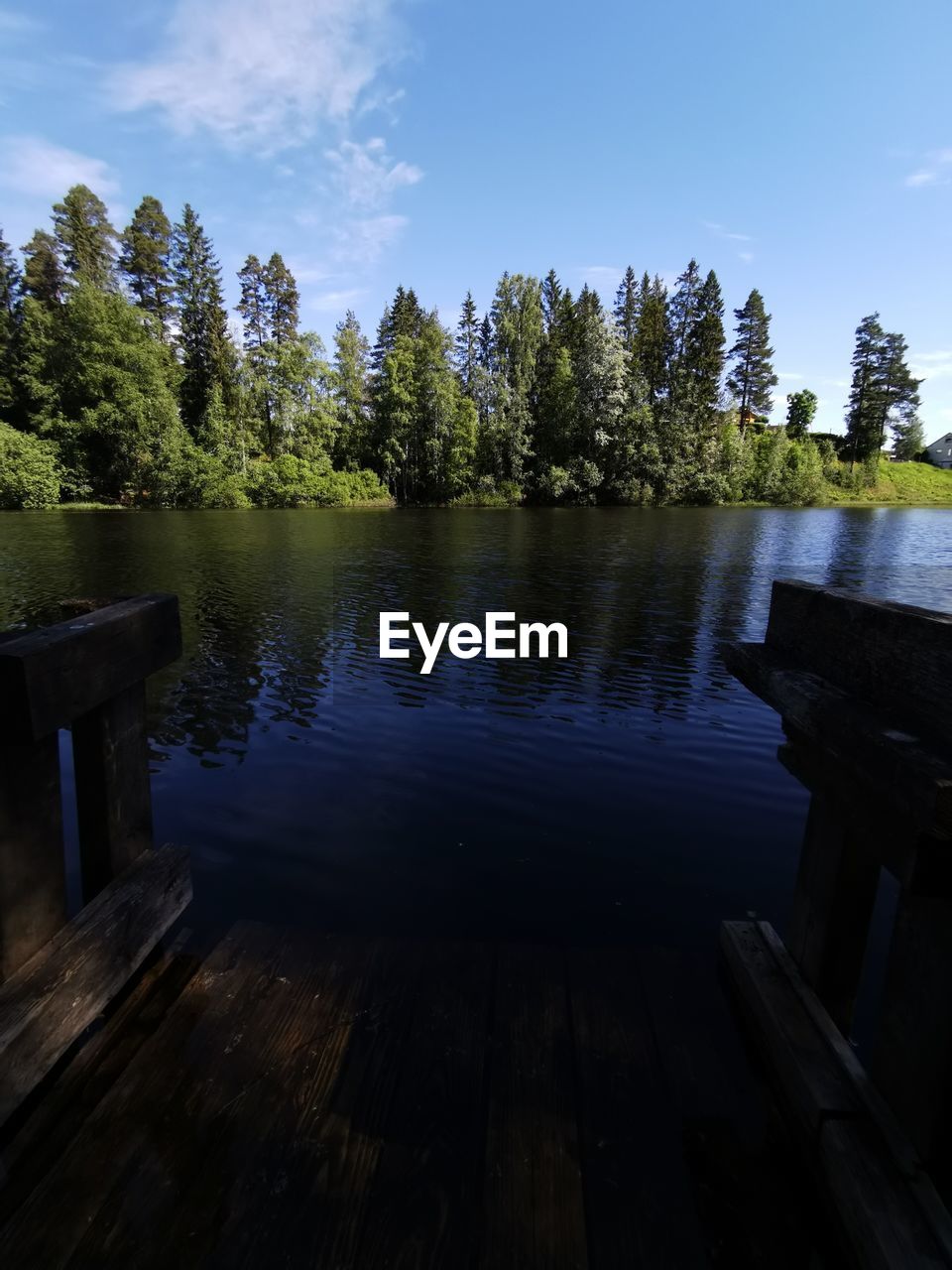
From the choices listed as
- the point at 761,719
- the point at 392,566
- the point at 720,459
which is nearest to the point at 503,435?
the point at 720,459

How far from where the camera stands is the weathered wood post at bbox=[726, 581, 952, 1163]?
4.87 ft

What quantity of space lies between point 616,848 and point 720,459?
68.6m

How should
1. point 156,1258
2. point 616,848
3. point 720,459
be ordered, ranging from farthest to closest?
point 720,459 < point 616,848 < point 156,1258

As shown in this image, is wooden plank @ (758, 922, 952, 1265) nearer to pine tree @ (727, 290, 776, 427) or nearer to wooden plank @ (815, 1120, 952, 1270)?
wooden plank @ (815, 1120, 952, 1270)

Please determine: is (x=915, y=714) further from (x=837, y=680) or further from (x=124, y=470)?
(x=124, y=470)

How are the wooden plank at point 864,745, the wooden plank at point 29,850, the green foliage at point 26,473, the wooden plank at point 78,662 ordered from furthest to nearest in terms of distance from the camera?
the green foliage at point 26,473 → the wooden plank at point 29,850 → the wooden plank at point 78,662 → the wooden plank at point 864,745

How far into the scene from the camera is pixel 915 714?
1.67m

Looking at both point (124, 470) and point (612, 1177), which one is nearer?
point (612, 1177)

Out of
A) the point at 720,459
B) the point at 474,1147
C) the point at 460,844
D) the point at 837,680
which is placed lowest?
the point at 460,844

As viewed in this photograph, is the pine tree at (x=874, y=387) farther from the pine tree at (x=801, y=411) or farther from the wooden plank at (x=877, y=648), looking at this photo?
the wooden plank at (x=877, y=648)

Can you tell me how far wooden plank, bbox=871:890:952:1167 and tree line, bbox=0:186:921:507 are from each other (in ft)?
192

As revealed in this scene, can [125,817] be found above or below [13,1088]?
above

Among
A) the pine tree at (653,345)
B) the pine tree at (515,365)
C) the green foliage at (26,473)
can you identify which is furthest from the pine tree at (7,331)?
the pine tree at (653,345)

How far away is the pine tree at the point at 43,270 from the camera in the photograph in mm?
68750
